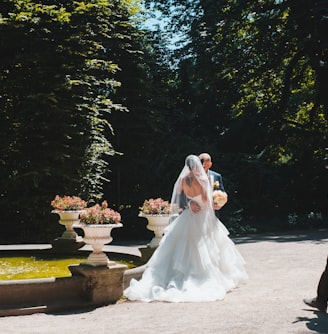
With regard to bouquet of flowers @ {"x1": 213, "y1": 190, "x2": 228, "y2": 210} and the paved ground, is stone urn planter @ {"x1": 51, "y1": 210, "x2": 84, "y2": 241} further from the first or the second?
the paved ground

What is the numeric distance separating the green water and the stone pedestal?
4.12 feet

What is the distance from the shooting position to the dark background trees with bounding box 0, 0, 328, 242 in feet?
57.5

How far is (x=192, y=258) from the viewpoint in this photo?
28.9 ft

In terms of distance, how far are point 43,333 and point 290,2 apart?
17.1 metres

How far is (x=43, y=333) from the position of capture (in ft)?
19.9

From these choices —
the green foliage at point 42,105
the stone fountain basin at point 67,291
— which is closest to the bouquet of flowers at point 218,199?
the stone fountain basin at point 67,291

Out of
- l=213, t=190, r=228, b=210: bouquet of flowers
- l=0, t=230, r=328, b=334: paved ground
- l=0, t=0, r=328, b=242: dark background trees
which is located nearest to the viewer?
l=0, t=230, r=328, b=334: paved ground

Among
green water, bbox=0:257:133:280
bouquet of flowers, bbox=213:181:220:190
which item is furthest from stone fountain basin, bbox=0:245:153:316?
bouquet of flowers, bbox=213:181:220:190

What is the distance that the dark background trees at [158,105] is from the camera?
690 inches

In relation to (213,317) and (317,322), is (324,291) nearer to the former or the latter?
(317,322)

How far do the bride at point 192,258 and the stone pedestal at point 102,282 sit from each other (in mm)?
270

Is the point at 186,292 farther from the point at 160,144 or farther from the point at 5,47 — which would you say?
the point at 160,144

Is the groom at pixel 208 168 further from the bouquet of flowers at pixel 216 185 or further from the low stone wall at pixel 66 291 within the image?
the low stone wall at pixel 66 291

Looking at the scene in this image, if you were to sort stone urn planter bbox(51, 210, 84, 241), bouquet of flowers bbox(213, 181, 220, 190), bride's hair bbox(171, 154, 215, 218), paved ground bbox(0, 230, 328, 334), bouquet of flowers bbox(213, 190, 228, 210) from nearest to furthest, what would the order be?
paved ground bbox(0, 230, 328, 334), bride's hair bbox(171, 154, 215, 218), bouquet of flowers bbox(213, 190, 228, 210), bouquet of flowers bbox(213, 181, 220, 190), stone urn planter bbox(51, 210, 84, 241)
